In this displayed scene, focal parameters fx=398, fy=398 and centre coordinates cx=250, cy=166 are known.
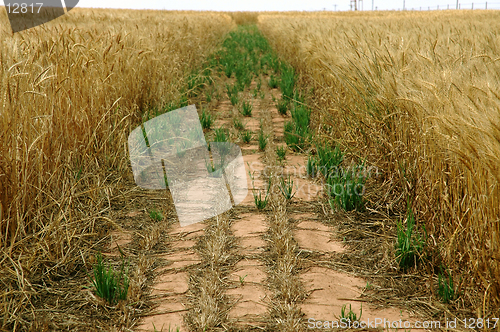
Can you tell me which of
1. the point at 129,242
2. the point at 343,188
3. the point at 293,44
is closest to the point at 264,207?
the point at 343,188

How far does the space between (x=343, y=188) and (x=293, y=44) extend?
20.3ft

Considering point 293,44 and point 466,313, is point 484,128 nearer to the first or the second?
point 466,313

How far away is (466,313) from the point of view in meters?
1.87

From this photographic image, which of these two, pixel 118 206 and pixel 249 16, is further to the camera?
pixel 249 16

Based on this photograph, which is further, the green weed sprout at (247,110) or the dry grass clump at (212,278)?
the green weed sprout at (247,110)

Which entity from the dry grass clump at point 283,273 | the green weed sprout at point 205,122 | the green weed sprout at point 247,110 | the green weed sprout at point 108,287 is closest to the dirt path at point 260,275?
the dry grass clump at point 283,273

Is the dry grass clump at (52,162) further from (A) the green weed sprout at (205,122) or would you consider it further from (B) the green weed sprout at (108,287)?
(A) the green weed sprout at (205,122)

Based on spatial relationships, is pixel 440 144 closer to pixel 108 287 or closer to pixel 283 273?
pixel 283 273

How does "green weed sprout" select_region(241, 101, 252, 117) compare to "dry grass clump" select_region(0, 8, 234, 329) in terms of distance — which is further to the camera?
"green weed sprout" select_region(241, 101, 252, 117)

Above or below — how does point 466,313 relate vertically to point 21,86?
below

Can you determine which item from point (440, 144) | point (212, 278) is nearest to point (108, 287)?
point (212, 278)

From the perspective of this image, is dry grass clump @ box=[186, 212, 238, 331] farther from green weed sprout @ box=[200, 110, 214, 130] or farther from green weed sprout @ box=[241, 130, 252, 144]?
green weed sprout @ box=[200, 110, 214, 130]

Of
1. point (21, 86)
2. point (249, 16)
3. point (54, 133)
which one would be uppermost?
point (249, 16)

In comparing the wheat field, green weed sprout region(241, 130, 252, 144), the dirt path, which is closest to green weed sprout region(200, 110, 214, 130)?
green weed sprout region(241, 130, 252, 144)
